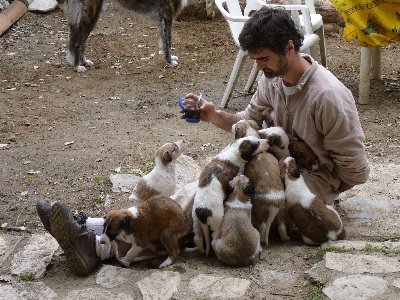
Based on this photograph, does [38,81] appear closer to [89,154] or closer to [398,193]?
[89,154]

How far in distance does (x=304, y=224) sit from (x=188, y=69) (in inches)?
193

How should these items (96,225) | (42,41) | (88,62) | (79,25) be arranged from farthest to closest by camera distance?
(42,41) → (88,62) → (79,25) → (96,225)

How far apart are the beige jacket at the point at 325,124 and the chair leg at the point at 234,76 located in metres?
2.78

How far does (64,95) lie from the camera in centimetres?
727

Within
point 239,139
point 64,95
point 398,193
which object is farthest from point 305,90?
point 64,95

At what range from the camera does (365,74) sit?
6.64 m

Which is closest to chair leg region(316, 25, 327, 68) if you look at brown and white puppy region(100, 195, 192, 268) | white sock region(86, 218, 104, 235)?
brown and white puppy region(100, 195, 192, 268)

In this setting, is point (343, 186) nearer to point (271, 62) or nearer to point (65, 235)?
point (271, 62)

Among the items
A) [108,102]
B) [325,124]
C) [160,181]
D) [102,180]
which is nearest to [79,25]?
[108,102]

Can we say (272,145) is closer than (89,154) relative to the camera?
Yes

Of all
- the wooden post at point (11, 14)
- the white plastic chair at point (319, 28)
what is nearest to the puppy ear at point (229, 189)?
the white plastic chair at point (319, 28)

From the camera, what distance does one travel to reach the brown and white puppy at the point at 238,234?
3391 millimetres

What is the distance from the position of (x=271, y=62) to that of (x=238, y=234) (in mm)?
985

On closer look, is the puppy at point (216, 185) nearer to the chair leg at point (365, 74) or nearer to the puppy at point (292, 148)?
the puppy at point (292, 148)
